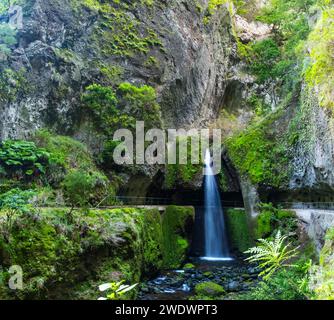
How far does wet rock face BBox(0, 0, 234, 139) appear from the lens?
13.1m

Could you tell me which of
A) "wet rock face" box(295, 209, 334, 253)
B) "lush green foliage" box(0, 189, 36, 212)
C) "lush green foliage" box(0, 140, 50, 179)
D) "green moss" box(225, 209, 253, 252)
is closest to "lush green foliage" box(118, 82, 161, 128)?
"lush green foliage" box(0, 140, 50, 179)

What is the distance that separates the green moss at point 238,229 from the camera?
16.7 meters

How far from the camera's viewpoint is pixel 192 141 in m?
19.2

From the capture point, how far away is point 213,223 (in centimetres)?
1789

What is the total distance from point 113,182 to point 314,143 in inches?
339

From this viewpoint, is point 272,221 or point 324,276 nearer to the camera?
point 324,276

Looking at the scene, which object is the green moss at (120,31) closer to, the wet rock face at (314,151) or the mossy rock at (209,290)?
the wet rock face at (314,151)

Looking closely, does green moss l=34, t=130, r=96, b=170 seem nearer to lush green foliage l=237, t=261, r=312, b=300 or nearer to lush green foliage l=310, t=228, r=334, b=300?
lush green foliage l=237, t=261, r=312, b=300

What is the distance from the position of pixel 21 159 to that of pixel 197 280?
7.47m

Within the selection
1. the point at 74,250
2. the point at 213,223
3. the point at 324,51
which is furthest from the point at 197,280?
the point at 324,51

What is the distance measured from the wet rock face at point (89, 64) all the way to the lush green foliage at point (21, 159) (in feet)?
3.78

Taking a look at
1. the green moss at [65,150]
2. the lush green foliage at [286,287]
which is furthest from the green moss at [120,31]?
the lush green foliage at [286,287]

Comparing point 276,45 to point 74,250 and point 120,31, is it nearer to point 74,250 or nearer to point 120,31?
point 120,31
